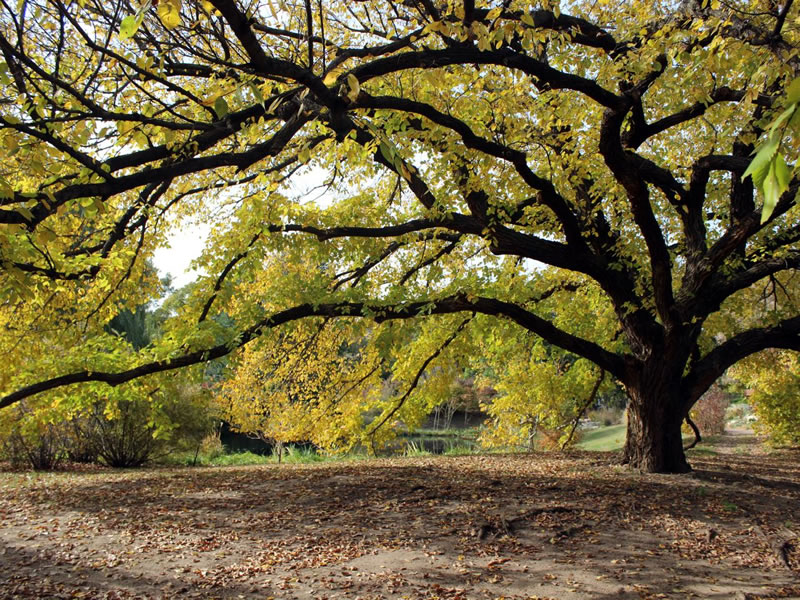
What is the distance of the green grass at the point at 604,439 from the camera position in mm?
18672

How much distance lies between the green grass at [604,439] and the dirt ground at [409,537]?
11002 millimetres

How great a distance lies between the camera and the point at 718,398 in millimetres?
19203

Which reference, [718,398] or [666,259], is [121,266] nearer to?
[666,259]

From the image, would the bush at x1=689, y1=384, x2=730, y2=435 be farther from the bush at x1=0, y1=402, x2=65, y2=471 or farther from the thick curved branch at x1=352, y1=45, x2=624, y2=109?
the bush at x1=0, y1=402, x2=65, y2=471

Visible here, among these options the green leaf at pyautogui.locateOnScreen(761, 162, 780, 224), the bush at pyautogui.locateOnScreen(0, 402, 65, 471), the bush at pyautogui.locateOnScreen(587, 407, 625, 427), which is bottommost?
the bush at pyautogui.locateOnScreen(0, 402, 65, 471)

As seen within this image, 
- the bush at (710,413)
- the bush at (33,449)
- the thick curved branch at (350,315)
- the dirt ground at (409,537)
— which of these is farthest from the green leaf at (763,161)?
the bush at (710,413)

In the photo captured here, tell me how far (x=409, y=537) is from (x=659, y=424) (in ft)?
13.9

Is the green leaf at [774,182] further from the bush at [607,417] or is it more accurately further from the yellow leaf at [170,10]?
the bush at [607,417]

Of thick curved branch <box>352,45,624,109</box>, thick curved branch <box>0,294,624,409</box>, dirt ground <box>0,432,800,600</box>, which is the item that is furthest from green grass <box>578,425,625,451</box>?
thick curved branch <box>352,45,624,109</box>

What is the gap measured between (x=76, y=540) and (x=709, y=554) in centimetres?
529

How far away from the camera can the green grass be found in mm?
18672

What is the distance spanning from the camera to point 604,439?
21.4 m

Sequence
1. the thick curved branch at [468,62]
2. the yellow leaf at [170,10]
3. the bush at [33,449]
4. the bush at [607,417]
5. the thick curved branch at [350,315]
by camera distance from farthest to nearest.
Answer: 1. the bush at [607,417]
2. the bush at [33,449]
3. the thick curved branch at [350,315]
4. the thick curved branch at [468,62]
5. the yellow leaf at [170,10]

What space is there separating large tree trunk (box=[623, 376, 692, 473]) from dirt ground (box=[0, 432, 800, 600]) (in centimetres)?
31
